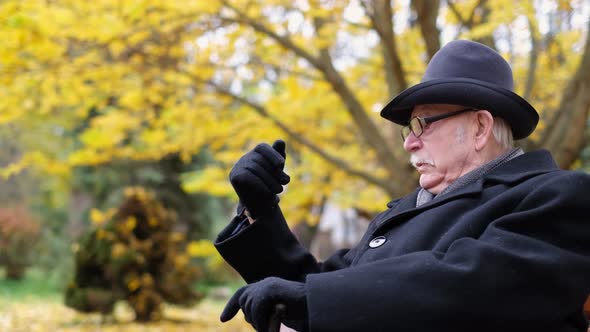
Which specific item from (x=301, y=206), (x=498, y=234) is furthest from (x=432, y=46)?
(x=498, y=234)

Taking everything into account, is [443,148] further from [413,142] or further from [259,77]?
[259,77]

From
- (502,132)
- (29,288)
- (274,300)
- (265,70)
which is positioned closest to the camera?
(274,300)

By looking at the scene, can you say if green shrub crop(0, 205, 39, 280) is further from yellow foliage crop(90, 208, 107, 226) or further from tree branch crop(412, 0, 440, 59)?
tree branch crop(412, 0, 440, 59)

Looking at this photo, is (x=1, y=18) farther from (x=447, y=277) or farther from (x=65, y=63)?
(x=447, y=277)

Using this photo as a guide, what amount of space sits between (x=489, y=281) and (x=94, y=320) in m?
9.04

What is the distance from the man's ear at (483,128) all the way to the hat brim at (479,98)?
0.02 meters

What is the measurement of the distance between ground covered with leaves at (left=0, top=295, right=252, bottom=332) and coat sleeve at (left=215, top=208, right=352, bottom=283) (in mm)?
6694

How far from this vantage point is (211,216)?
16922 millimetres

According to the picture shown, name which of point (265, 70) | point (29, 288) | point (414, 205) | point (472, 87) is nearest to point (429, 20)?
point (265, 70)

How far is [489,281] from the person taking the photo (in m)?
1.59

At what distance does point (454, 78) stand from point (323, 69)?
405 cm

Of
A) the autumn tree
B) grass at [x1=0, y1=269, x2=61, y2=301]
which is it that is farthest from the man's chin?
grass at [x1=0, y1=269, x2=61, y2=301]

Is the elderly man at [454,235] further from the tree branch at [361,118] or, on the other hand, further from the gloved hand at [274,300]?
the tree branch at [361,118]

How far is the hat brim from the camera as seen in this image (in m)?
1.95
